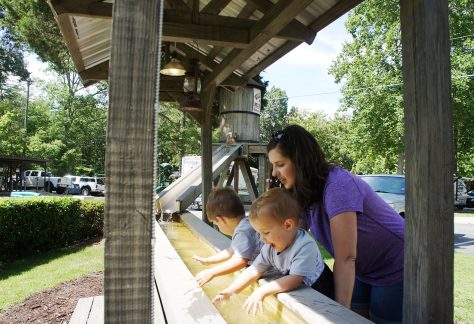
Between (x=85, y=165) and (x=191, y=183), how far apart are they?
2803 cm

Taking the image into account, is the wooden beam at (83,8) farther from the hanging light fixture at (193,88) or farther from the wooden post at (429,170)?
the wooden post at (429,170)

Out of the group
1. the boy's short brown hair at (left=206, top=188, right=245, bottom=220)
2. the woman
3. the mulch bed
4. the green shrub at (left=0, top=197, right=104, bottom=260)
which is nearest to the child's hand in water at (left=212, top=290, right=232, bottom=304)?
the woman

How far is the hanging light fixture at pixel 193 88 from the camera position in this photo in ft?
21.7

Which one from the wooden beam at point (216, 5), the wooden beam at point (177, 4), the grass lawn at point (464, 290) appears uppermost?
the wooden beam at point (177, 4)

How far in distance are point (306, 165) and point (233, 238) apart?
3.03 ft

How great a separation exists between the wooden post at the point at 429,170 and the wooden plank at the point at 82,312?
2.81 m

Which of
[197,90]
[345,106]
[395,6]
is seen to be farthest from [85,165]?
[197,90]

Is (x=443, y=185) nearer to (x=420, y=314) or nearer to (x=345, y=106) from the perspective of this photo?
(x=420, y=314)

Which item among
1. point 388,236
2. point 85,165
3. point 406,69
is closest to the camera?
point 406,69

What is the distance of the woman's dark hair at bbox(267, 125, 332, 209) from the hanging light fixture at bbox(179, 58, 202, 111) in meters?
4.52

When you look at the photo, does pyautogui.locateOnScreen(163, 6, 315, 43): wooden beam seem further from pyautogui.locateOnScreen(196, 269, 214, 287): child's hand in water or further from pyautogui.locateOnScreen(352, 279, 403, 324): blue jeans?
pyautogui.locateOnScreen(352, 279, 403, 324): blue jeans

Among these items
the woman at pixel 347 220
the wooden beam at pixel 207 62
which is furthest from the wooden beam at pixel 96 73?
the woman at pixel 347 220

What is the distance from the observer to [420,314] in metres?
1.68

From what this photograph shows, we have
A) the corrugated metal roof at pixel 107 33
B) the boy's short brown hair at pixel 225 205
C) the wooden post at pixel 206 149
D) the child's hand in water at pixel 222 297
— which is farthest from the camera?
the wooden post at pixel 206 149
